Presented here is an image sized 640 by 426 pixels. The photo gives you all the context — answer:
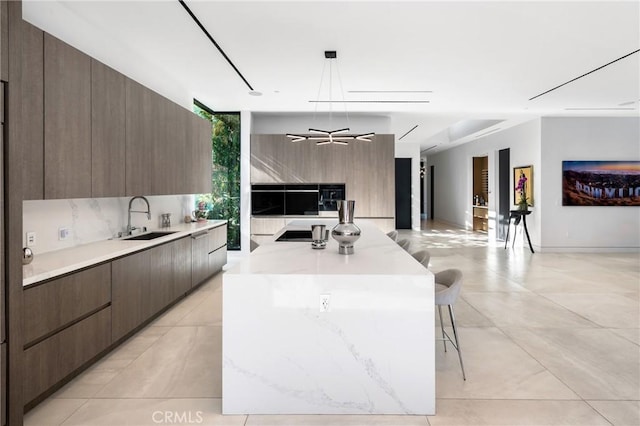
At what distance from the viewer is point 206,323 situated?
3.96 metres

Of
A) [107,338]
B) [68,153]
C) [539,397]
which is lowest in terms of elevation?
[539,397]

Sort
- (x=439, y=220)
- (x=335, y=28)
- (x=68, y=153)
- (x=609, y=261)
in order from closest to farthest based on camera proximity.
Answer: (x=68, y=153)
(x=335, y=28)
(x=609, y=261)
(x=439, y=220)

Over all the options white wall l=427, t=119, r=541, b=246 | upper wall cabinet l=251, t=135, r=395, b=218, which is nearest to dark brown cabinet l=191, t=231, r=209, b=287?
upper wall cabinet l=251, t=135, r=395, b=218

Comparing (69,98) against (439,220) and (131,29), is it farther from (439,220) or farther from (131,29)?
(439,220)

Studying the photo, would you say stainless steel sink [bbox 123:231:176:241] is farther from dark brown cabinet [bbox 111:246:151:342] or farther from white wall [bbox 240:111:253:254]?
white wall [bbox 240:111:253:254]

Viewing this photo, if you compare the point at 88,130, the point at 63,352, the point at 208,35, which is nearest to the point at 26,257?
the point at 63,352

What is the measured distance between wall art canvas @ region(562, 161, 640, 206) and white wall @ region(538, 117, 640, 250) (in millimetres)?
116

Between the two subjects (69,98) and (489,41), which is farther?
(489,41)

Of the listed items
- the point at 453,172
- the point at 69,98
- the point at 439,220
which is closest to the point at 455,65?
the point at 69,98

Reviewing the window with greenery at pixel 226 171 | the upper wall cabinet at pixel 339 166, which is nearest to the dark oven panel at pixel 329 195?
the upper wall cabinet at pixel 339 166

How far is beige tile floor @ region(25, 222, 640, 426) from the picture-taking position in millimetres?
2314

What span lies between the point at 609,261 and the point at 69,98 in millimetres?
8527

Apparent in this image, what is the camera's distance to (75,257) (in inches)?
114

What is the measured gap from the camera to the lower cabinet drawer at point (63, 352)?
7.52 ft
